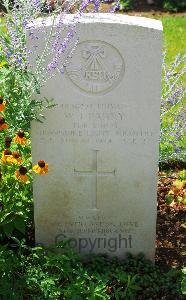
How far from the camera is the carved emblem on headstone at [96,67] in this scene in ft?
12.9

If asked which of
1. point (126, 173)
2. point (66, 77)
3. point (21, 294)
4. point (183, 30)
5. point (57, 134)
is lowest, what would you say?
point (21, 294)

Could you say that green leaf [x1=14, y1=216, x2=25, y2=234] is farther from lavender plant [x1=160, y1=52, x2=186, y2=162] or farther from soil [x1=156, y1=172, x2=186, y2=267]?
lavender plant [x1=160, y1=52, x2=186, y2=162]

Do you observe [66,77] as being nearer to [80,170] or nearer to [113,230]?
[80,170]

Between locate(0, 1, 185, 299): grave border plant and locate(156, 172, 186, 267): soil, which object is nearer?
locate(0, 1, 185, 299): grave border plant

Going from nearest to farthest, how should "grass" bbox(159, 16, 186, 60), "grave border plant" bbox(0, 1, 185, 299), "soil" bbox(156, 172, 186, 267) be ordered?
"grave border plant" bbox(0, 1, 185, 299) → "soil" bbox(156, 172, 186, 267) → "grass" bbox(159, 16, 186, 60)

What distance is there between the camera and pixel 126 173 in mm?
4305

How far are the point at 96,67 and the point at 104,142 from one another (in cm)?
55

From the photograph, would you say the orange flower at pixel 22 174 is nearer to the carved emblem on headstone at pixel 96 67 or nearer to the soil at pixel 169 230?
the carved emblem on headstone at pixel 96 67

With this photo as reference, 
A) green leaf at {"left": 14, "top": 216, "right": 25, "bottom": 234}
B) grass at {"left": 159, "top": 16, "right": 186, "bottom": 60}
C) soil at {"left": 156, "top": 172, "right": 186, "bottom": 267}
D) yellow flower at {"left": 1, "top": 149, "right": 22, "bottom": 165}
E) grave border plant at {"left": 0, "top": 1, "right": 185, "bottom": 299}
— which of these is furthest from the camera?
grass at {"left": 159, "top": 16, "right": 186, "bottom": 60}

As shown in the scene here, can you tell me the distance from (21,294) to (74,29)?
5.72 feet

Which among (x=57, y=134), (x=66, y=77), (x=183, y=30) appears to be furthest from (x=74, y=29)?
(x=183, y=30)

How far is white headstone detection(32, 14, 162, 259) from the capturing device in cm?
393

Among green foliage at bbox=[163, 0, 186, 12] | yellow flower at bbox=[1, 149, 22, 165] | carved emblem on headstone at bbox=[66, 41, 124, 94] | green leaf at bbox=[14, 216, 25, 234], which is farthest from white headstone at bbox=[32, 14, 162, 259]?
green foliage at bbox=[163, 0, 186, 12]

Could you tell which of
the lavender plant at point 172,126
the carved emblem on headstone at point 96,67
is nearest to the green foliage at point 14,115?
the carved emblem on headstone at point 96,67
